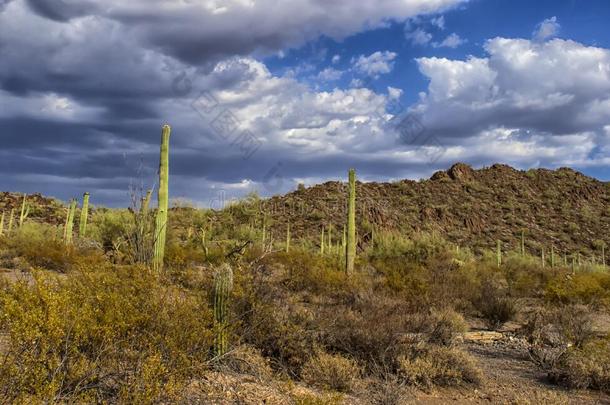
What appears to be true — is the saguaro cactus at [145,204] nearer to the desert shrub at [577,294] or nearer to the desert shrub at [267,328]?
the desert shrub at [267,328]

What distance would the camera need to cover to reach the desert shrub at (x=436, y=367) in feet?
26.2

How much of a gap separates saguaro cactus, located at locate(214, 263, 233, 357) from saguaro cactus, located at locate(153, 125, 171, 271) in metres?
2.15

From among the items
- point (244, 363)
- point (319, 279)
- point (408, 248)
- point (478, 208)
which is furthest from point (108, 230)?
point (478, 208)

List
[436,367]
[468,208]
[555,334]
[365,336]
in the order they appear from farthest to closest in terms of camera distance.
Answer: [468,208] < [555,334] < [365,336] < [436,367]

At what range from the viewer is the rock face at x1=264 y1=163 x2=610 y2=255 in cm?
4561

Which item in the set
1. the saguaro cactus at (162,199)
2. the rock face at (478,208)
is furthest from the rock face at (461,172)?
the saguaro cactus at (162,199)

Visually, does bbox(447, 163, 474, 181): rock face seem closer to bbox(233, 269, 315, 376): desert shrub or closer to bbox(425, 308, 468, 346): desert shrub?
bbox(425, 308, 468, 346): desert shrub

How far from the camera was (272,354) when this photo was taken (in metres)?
8.00

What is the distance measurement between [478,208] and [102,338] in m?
49.0

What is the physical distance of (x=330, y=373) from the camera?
7.44 metres

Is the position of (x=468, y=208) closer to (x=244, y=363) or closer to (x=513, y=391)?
(x=513, y=391)

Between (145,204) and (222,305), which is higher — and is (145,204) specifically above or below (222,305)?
above

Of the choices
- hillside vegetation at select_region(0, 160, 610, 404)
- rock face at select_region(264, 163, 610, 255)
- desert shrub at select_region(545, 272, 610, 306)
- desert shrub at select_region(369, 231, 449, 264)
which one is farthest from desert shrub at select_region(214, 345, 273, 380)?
rock face at select_region(264, 163, 610, 255)

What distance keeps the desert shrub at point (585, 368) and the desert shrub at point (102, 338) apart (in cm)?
542
